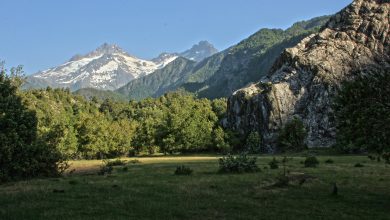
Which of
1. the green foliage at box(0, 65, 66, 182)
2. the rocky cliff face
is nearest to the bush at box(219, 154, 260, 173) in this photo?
the green foliage at box(0, 65, 66, 182)

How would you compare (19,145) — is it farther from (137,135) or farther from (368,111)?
(137,135)

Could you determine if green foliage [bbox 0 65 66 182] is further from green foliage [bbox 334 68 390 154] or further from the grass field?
green foliage [bbox 334 68 390 154]

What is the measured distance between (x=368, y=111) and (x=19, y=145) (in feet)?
109

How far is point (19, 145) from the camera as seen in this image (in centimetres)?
4119

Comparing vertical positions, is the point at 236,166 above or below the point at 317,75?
below

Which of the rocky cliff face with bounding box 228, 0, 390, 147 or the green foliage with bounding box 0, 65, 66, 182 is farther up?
the rocky cliff face with bounding box 228, 0, 390, 147

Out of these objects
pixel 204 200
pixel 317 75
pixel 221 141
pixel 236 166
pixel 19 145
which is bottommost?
pixel 204 200

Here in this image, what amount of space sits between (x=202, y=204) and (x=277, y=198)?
19.2 ft

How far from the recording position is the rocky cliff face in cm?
14775

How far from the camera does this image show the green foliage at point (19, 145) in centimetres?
4038

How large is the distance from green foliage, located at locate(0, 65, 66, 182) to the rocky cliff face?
108915mm

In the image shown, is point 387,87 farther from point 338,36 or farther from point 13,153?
point 338,36

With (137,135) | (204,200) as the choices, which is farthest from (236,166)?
(137,135)

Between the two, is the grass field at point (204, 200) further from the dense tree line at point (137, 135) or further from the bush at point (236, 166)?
the dense tree line at point (137, 135)
